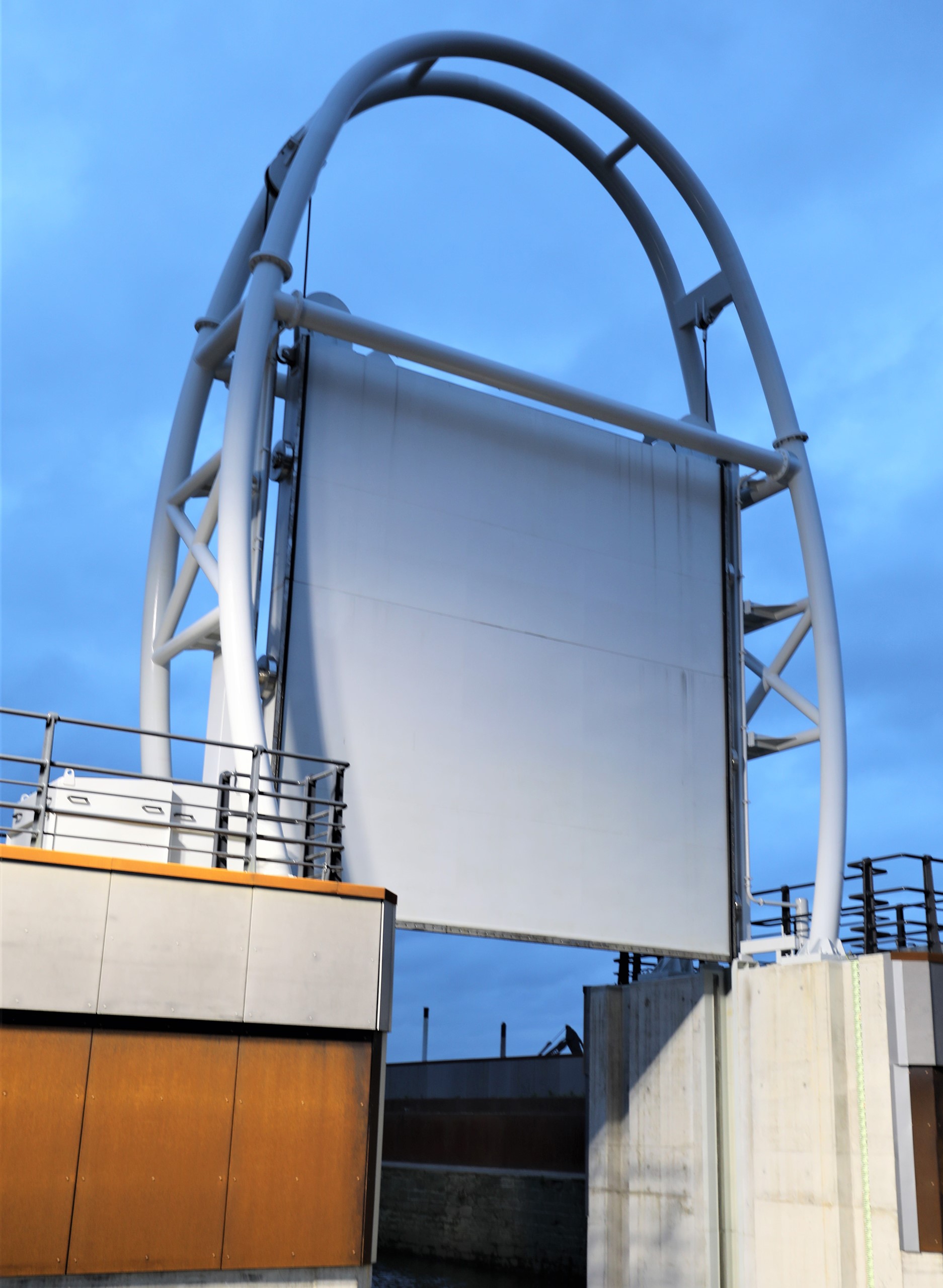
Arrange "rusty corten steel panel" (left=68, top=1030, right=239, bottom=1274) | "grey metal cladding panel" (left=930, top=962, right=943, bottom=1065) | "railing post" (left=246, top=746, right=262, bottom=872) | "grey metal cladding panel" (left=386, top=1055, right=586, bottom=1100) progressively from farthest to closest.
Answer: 1. "grey metal cladding panel" (left=386, top=1055, right=586, bottom=1100)
2. "grey metal cladding panel" (left=930, top=962, right=943, bottom=1065)
3. "railing post" (left=246, top=746, right=262, bottom=872)
4. "rusty corten steel panel" (left=68, top=1030, right=239, bottom=1274)

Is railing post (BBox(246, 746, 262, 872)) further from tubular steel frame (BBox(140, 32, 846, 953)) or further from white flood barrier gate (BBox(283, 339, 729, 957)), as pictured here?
white flood barrier gate (BBox(283, 339, 729, 957))

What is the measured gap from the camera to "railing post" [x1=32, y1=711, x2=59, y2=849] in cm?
1317

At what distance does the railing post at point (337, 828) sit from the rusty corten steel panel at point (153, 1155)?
2786mm

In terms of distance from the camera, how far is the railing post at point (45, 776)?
1317 cm

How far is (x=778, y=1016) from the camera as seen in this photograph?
21.2 m

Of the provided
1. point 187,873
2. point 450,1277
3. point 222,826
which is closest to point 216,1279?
point 187,873

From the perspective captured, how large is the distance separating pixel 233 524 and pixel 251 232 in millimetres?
8863

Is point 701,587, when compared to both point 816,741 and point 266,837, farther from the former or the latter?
point 266,837

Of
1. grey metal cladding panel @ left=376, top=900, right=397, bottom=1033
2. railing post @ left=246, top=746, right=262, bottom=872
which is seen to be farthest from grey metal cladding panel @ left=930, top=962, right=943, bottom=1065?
railing post @ left=246, top=746, right=262, bottom=872

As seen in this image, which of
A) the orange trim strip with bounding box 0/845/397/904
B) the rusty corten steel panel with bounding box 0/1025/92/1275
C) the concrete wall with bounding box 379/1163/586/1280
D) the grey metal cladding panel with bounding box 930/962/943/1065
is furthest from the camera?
the concrete wall with bounding box 379/1163/586/1280

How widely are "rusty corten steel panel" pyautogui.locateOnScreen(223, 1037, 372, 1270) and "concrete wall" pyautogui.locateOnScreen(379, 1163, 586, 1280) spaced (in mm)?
18828

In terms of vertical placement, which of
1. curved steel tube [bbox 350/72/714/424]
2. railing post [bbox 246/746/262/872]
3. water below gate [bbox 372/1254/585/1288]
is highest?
curved steel tube [bbox 350/72/714/424]

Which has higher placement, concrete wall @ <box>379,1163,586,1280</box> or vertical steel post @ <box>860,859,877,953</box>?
vertical steel post @ <box>860,859,877,953</box>

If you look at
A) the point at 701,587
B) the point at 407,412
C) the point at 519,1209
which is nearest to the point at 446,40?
the point at 407,412
